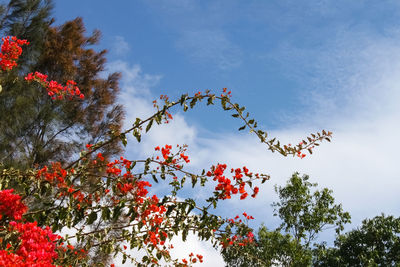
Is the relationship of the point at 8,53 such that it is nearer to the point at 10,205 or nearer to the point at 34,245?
the point at 10,205

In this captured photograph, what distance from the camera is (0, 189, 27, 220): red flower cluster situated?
299 cm

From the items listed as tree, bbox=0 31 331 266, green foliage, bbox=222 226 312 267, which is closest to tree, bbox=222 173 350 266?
green foliage, bbox=222 226 312 267

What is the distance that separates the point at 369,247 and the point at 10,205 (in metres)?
15.7

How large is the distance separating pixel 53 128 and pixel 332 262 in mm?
11968

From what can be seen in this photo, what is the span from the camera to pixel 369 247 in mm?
15430

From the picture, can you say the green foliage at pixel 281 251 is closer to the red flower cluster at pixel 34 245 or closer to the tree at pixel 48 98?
the tree at pixel 48 98

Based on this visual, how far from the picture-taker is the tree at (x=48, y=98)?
34.2 ft

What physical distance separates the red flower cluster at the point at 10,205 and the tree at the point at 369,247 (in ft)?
45.5

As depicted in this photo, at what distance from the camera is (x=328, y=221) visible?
1436 centimetres

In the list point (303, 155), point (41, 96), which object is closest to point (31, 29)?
point (41, 96)

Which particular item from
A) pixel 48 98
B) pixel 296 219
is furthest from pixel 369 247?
pixel 48 98

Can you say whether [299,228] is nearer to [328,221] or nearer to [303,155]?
[328,221]

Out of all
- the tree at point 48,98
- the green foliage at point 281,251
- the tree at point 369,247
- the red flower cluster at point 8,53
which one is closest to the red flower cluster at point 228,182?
the red flower cluster at point 8,53

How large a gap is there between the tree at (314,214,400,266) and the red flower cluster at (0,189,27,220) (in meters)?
13.9
